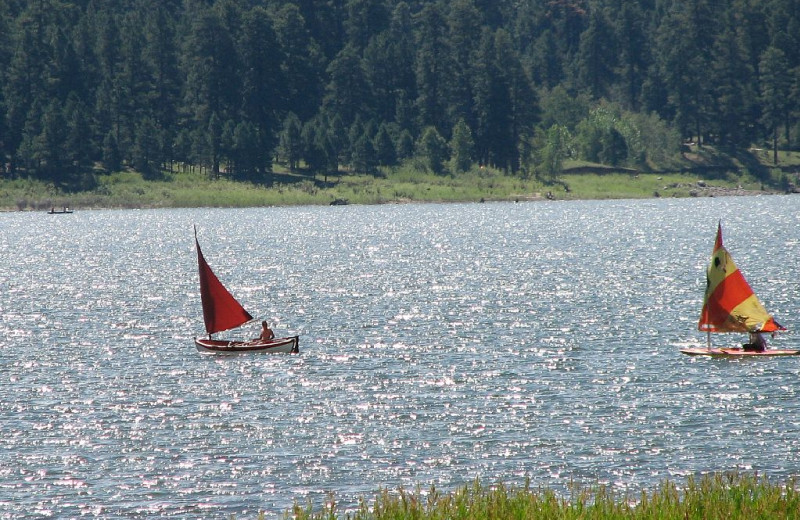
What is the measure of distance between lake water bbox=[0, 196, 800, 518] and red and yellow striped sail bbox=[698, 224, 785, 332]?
212 cm

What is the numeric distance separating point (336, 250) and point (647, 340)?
64.9m

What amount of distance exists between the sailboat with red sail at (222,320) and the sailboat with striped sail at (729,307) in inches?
641

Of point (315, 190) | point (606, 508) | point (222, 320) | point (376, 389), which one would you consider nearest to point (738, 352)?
point (376, 389)

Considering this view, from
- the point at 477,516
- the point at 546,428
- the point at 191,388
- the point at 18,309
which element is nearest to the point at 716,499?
the point at 477,516

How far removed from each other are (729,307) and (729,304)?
123 mm

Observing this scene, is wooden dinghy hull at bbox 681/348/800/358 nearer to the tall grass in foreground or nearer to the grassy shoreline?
the tall grass in foreground

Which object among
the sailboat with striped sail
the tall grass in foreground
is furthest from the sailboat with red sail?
the tall grass in foreground

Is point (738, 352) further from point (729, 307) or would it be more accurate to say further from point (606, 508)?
point (606, 508)

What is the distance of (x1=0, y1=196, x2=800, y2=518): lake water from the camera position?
29.5 metres

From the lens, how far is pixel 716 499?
2273 cm

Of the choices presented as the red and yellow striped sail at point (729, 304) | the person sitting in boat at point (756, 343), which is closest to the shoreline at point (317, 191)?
the red and yellow striped sail at point (729, 304)

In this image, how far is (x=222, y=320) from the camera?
165 feet

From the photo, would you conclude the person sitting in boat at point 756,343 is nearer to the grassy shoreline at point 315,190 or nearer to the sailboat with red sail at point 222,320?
the sailboat with red sail at point 222,320

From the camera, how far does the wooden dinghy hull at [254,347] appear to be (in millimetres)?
48438
